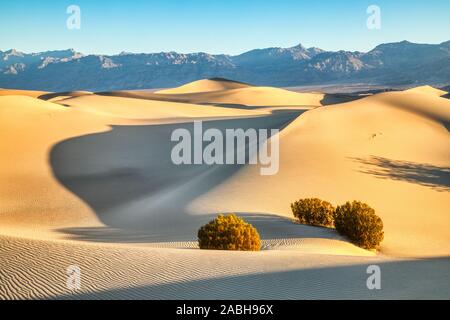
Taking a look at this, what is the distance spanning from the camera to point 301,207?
12516 mm

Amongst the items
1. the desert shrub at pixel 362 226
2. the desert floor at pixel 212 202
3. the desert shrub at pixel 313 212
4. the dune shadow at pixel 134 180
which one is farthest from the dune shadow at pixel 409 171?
the desert shrub at pixel 362 226

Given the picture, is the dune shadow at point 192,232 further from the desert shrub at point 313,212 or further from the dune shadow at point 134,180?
the desert shrub at point 313,212

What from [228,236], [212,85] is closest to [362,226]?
[228,236]

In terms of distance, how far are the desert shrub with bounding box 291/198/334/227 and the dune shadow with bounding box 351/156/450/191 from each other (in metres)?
5.97

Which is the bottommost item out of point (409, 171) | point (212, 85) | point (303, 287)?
point (409, 171)

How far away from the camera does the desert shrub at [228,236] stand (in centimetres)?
912

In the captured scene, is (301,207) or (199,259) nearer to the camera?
(199,259)

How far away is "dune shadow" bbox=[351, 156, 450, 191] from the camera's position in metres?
17.9

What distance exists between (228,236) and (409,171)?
491 inches

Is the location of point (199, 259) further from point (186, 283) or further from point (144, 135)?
point (144, 135)

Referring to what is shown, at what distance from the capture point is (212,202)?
14.1m

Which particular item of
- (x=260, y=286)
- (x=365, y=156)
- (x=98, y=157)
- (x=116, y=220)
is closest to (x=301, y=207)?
(x=116, y=220)

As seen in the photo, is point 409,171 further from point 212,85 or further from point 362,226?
point 212,85

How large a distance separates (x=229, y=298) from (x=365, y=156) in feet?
53.1
